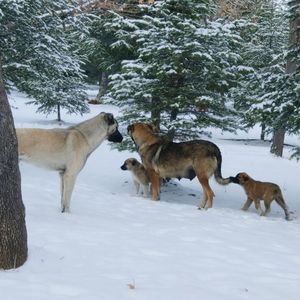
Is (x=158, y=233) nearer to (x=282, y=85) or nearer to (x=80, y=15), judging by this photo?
(x=282, y=85)

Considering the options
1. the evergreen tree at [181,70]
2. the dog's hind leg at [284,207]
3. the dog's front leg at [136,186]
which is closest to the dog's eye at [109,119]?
the evergreen tree at [181,70]

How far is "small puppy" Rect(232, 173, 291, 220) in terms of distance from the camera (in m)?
10.2

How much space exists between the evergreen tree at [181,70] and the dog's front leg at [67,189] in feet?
12.4

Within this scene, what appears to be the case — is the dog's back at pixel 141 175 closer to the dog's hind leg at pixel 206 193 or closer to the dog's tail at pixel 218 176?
the dog's hind leg at pixel 206 193

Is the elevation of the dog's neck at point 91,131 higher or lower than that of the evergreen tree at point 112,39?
lower

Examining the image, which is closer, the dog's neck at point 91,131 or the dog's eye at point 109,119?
the dog's neck at point 91,131

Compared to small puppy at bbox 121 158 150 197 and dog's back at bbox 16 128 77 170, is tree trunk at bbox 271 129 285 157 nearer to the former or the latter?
small puppy at bbox 121 158 150 197

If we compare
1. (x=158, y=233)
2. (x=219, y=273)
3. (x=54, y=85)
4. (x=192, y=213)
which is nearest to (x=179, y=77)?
(x=192, y=213)

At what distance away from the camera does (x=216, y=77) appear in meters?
11.6

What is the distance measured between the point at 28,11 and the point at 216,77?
5116mm

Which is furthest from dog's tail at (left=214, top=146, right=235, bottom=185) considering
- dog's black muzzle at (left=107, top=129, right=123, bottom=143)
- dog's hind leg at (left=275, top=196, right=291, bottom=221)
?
dog's black muzzle at (left=107, top=129, right=123, bottom=143)

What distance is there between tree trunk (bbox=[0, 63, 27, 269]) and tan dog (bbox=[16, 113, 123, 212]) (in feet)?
10.3

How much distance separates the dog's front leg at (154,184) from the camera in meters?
11.1

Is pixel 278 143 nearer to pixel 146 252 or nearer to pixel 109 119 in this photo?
pixel 109 119
